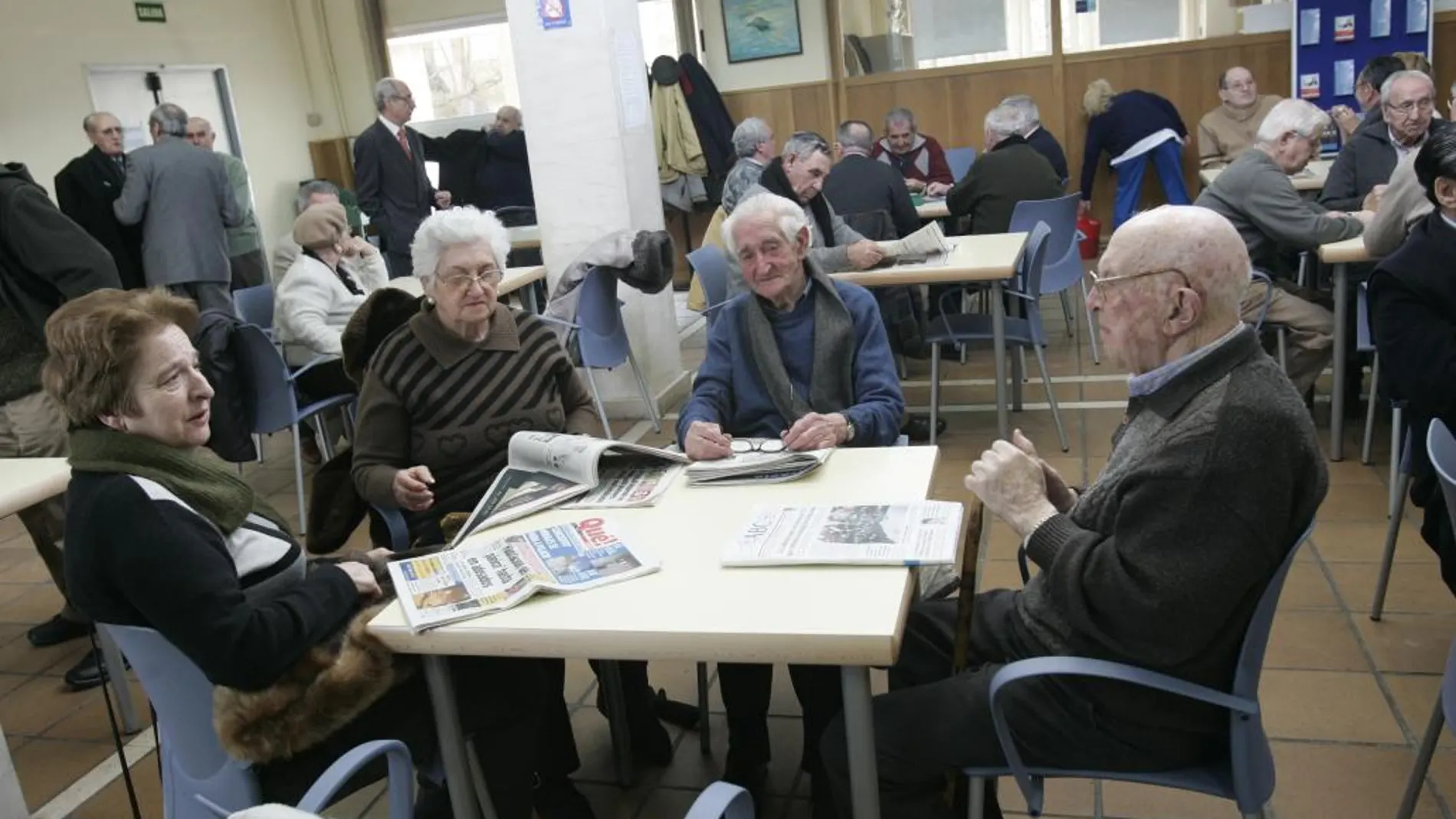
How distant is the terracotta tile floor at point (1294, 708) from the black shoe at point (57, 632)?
42mm

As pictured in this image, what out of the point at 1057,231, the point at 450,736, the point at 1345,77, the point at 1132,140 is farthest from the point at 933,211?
the point at 450,736

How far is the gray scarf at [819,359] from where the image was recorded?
2.63 meters

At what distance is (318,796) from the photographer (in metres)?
1.43

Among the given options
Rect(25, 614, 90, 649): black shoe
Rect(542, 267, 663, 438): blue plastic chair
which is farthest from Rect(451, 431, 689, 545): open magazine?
Rect(542, 267, 663, 438): blue plastic chair

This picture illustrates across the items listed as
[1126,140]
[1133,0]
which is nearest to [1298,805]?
[1126,140]

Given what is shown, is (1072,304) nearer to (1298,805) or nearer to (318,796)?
(1298,805)

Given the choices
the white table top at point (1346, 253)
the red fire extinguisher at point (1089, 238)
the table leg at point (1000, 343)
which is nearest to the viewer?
the white table top at point (1346, 253)

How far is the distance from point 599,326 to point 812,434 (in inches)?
99.2

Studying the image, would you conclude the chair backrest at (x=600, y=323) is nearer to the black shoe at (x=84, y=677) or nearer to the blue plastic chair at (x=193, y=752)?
the black shoe at (x=84, y=677)

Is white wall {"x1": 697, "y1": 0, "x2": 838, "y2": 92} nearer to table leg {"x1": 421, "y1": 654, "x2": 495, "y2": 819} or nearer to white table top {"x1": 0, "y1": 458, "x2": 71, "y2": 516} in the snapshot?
white table top {"x1": 0, "y1": 458, "x2": 71, "y2": 516}

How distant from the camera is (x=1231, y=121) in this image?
765cm

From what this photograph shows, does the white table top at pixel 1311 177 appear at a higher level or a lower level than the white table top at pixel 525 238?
lower

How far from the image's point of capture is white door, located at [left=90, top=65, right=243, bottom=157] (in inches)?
307

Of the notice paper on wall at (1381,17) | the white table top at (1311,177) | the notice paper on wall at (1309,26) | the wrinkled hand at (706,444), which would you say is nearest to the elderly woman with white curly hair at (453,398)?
the wrinkled hand at (706,444)
